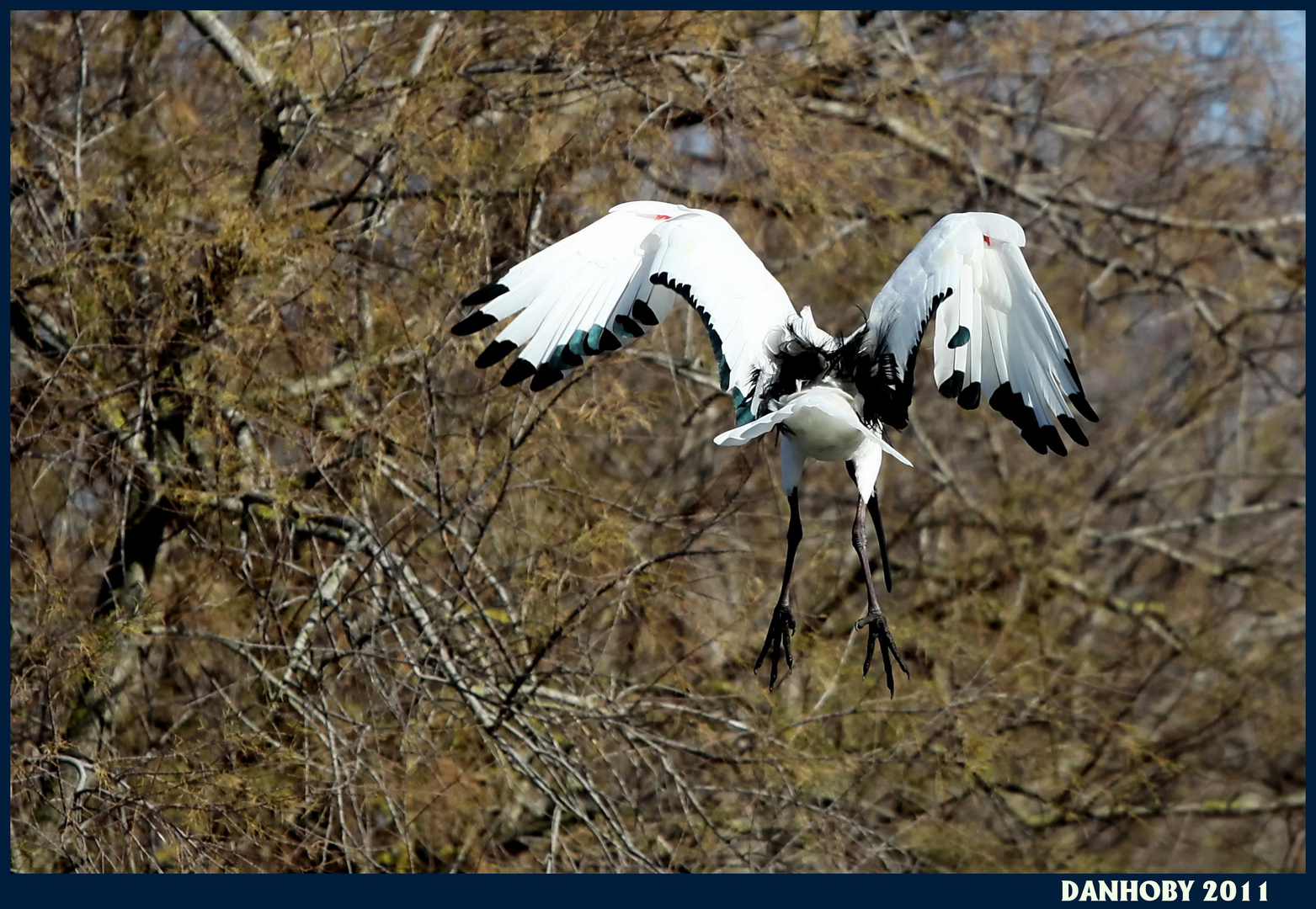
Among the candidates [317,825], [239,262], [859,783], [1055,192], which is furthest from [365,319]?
[1055,192]

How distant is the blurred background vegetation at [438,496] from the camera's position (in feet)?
18.8

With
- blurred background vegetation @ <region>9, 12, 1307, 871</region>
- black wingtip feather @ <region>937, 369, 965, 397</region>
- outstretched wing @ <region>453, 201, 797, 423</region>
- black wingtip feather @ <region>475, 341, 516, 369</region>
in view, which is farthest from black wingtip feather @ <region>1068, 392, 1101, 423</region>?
black wingtip feather @ <region>475, 341, 516, 369</region>

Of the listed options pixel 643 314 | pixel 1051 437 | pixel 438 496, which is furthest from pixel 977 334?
pixel 438 496

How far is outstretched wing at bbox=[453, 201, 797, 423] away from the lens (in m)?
5.21

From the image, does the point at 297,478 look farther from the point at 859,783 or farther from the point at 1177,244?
the point at 1177,244

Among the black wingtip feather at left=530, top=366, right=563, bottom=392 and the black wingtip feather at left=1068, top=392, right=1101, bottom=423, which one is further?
the black wingtip feather at left=530, top=366, right=563, bottom=392

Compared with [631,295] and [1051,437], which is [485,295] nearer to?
[631,295]

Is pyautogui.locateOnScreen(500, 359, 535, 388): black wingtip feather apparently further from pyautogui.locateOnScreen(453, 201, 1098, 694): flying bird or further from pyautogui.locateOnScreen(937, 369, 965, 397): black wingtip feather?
pyautogui.locateOnScreen(937, 369, 965, 397): black wingtip feather

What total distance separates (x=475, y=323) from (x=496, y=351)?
19 centimetres

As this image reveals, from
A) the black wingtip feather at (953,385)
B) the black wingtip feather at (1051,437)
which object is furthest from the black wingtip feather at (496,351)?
the black wingtip feather at (1051,437)

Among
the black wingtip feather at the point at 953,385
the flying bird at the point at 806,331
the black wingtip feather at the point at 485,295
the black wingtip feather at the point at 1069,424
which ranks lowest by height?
the black wingtip feather at the point at 1069,424

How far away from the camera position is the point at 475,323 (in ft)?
17.2

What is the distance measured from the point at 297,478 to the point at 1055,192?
14.5 ft

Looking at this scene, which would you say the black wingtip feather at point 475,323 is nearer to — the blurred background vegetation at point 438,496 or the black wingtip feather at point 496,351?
the black wingtip feather at point 496,351
